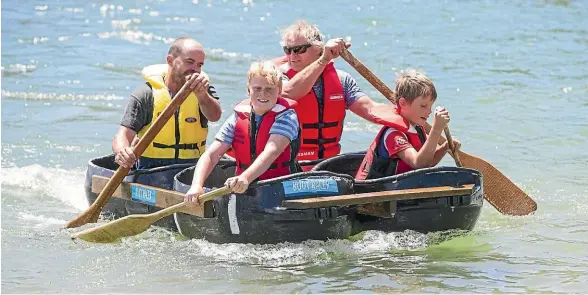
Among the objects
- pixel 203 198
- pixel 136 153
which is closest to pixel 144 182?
pixel 136 153

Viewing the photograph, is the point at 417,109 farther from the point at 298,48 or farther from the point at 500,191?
the point at 500,191

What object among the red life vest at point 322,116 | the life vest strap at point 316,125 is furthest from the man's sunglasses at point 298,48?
the life vest strap at point 316,125

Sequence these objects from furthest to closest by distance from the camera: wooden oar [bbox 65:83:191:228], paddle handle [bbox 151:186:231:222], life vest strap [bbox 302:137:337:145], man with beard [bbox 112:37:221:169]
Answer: life vest strap [bbox 302:137:337:145] → man with beard [bbox 112:37:221:169] → wooden oar [bbox 65:83:191:228] → paddle handle [bbox 151:186:231:222]

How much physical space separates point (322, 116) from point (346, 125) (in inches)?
148

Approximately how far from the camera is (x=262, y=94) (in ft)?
20.2

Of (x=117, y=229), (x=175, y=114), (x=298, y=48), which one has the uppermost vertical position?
(x=298, y=48)

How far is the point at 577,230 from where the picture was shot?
282 inches

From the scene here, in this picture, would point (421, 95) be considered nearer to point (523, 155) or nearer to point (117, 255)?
point (117, 255)

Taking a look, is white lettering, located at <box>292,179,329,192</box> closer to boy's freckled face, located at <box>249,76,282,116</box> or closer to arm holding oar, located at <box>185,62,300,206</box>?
arm holding oar, located at <box>185,62,300,206</box>

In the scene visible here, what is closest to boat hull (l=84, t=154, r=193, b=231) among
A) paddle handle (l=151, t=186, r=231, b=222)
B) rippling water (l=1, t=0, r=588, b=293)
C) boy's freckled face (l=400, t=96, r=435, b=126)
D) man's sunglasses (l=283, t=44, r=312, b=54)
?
rippling water (l=1, t=0, r=588, b=293)

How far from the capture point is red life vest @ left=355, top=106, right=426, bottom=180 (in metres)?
6.41

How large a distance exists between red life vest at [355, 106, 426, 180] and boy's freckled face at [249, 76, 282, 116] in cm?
66

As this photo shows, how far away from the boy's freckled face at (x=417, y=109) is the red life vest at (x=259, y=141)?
0.65m

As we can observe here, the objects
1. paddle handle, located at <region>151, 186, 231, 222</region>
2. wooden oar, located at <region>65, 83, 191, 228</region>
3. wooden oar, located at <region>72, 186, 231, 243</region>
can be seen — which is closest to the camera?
paddle handle, located at <region>151, 186, 231, 222</region>
